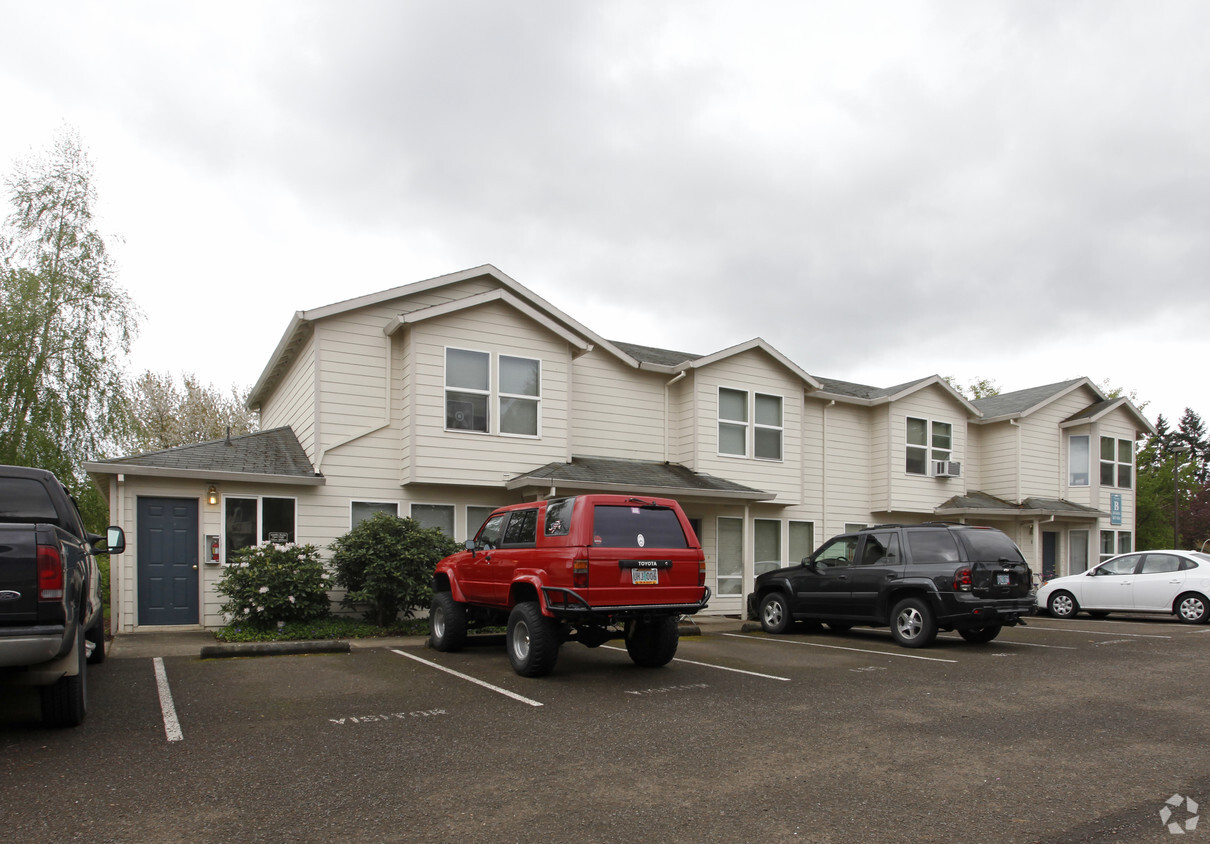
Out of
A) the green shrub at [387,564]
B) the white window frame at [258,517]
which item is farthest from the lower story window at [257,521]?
the green shrub at [387,564]

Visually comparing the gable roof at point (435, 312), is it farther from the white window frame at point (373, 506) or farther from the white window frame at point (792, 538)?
the white window frame at point (792, 538)

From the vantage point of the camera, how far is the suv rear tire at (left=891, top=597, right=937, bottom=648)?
12125 mm

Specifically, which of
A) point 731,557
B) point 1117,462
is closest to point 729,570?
point 731,557

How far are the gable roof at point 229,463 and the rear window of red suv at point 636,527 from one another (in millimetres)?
6903

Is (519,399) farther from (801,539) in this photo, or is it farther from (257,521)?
(801,539)

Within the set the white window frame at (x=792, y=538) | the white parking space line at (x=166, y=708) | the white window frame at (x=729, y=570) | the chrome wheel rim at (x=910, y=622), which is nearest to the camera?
the white parking space line at (x=166, y=708)

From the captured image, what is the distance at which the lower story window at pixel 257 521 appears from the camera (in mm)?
13672

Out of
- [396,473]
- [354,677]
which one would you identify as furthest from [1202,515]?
[354,677]

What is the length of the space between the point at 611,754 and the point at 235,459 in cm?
1020

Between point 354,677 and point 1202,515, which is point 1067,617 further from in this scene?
point 1202,515

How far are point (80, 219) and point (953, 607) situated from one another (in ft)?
71.2

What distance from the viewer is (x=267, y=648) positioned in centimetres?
1122

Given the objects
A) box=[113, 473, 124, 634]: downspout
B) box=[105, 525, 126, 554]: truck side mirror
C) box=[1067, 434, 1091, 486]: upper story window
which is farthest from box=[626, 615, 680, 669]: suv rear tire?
Answer: box=[1067, 434, 1091, 486]: upper story window

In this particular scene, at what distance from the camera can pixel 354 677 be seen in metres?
9.32
